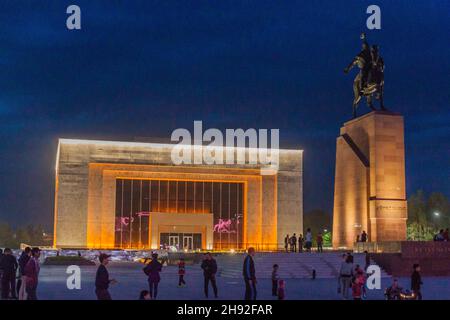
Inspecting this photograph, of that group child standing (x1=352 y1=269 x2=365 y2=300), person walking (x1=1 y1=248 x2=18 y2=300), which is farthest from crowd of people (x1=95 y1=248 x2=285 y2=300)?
person walking (x1=1 y1=248 x2=18 y2=300)

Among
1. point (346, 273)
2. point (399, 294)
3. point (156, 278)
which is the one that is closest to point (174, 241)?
point (346, 273)

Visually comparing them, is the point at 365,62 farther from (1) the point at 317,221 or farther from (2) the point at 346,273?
(1) the point at 317,221

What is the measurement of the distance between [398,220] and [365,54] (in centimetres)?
916

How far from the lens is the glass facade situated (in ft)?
184

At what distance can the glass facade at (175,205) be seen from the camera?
5612 centimetres

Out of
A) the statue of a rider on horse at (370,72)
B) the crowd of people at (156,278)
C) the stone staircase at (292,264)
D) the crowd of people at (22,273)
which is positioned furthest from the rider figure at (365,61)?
the crowd of people at (22,273)

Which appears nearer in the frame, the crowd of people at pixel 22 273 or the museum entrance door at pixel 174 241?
the crowd of people at pixel 22 273

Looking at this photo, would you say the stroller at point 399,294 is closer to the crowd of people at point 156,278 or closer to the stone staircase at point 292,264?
the crowd of people at point 156,278

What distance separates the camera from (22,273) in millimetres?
16797

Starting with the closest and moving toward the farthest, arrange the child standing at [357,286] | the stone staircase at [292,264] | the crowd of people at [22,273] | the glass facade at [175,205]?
the crowd of people at [22,273], the child standing at [357,286], the stone staircase at [292,264], the glass facade at [175,205]

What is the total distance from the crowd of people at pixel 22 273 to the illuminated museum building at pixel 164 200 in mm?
36346

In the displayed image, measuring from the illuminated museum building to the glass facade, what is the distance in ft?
0.28

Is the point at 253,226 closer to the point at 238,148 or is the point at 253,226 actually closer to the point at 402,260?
the point at 238,148
